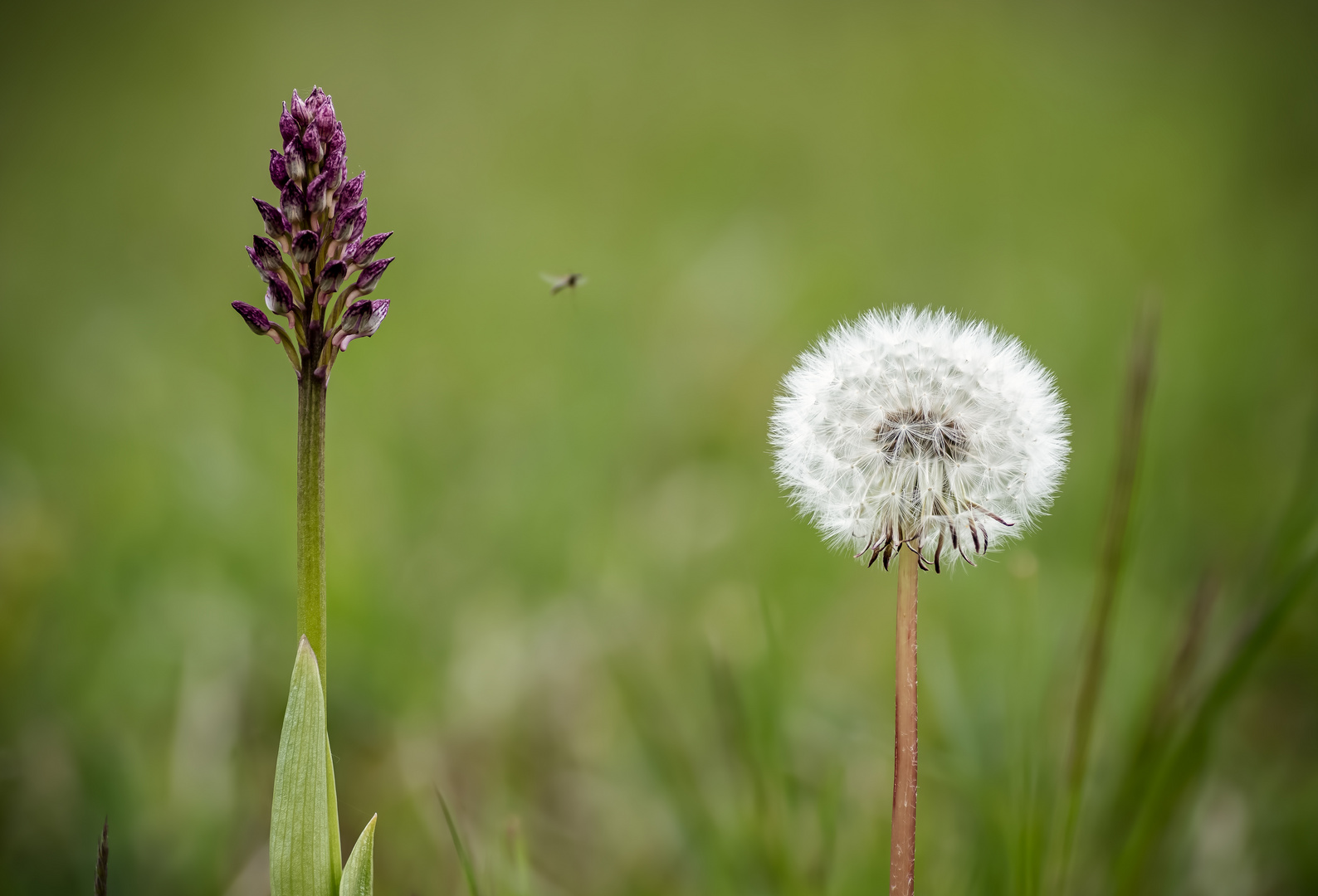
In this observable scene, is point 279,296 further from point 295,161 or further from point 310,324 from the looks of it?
point 295,161

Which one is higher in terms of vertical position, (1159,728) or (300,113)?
(300,113)

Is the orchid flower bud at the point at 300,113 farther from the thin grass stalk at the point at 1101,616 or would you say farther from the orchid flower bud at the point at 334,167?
the thin grass stalk at the point at 1101,616

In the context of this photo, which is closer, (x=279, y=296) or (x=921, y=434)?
(x=279, y=296)

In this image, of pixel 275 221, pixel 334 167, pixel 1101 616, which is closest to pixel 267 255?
pixel 275 221

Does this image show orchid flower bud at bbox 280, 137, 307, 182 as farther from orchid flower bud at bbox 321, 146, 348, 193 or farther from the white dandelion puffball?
the white dandelion puffball

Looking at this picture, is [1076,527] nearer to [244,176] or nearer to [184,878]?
[184,878]

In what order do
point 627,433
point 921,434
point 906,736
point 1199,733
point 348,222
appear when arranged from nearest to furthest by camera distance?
point 906,736
point 348,222
point 921,434
point 1199,733
point 627,433
